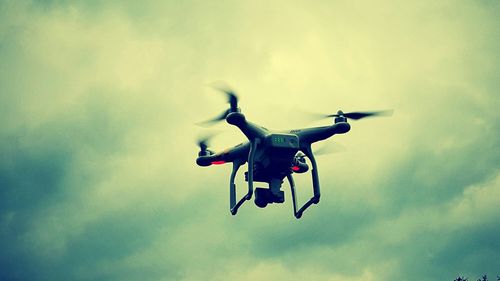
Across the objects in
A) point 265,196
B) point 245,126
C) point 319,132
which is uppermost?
point 319,132

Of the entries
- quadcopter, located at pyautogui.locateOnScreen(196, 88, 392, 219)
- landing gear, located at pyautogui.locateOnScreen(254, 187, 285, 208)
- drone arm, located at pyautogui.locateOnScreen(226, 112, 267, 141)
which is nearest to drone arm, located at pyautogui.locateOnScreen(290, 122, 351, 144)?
quadcopter, located at pyautogui.locateOnScreen(196, 88, 392, 219)

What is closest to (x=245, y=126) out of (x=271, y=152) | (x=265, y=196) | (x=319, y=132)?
(x=271, y=152)

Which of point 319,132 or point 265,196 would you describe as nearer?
point 265,196

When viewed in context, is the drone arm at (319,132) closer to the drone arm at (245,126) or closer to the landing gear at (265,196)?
the drone arm at (245,126)

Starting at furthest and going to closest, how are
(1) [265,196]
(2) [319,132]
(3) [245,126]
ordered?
(2) [319,132] → (1) [265,196] → (3) [245,126]

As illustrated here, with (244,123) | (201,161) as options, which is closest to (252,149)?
(244,123)

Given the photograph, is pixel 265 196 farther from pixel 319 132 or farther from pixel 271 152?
pixel 319 132

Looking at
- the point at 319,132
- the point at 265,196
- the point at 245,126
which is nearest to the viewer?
the point at 245,126

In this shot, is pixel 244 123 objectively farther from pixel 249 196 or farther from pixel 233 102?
pixel 249 196
